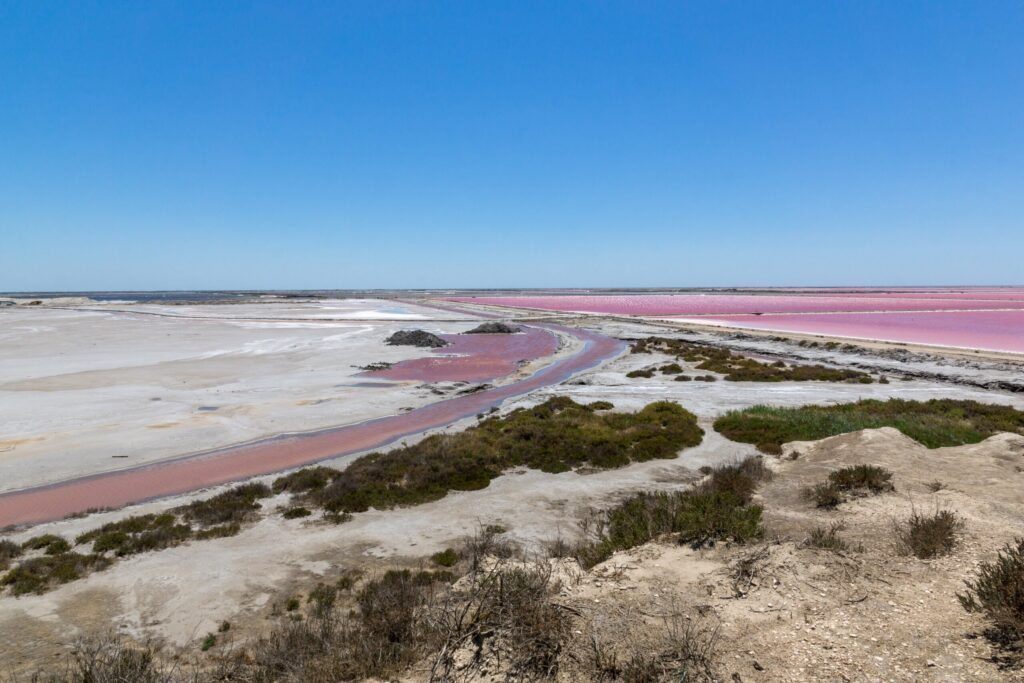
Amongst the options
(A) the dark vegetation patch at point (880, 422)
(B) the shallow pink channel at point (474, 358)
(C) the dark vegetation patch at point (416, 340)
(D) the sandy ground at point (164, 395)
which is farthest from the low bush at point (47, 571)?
(C) the dark vegetation patch at point (416, 340)

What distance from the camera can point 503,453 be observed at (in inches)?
679

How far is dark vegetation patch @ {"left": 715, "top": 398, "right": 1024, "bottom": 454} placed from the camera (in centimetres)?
1627

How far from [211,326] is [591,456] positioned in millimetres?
72407

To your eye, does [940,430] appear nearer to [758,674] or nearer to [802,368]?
[758,674]

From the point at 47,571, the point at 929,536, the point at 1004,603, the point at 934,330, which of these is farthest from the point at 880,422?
the point at 934,330

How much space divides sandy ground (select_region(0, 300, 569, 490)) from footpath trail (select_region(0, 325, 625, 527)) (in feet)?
3.11

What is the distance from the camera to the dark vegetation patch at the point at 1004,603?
4777 mm

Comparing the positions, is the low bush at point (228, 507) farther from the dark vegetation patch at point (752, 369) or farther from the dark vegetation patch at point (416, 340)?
the dark vegetation patch at point (416, 340)

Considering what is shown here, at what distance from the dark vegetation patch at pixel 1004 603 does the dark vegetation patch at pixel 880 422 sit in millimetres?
11356

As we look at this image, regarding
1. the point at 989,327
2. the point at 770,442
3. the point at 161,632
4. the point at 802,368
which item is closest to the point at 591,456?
the point at 770,442

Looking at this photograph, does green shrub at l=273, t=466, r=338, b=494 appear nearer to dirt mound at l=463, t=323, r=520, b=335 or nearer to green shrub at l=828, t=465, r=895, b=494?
green shrub at l=828, t=465, r=895, b=494

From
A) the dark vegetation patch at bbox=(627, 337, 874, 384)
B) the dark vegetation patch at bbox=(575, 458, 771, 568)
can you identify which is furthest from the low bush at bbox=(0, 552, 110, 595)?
the dark vegetation patch at bbox=(627, 337, 874, 384)

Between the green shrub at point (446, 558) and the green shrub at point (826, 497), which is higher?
the green shrub at point (826, 497)

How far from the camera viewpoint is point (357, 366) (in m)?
38.4
